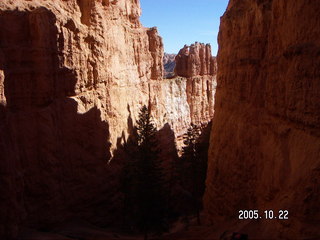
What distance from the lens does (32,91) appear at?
1549 cm

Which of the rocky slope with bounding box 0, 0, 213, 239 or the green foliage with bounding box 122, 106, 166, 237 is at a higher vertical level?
the rocky slope with bounding box 0, 0, 213, 239

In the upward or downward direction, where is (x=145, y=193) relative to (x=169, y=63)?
downward

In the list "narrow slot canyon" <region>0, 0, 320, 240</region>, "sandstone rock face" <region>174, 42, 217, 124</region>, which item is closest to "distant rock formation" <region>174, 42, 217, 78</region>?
"sandstone rock face" <region>174, 42, 217, 124</region>

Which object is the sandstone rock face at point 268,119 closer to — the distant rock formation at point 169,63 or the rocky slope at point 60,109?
the rocky slope at point 60,109

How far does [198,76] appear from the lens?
39.7 metres

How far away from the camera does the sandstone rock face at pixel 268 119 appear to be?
7.28m

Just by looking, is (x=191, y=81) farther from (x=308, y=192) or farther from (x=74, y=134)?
(x=308, y=192)

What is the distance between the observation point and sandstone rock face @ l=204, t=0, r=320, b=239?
7.28m

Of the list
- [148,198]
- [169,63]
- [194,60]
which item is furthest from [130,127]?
[169,63]

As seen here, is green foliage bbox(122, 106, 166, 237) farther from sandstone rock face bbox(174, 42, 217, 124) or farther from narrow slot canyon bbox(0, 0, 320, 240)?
sandstone rock face bbox(174, 42, 217, 124)

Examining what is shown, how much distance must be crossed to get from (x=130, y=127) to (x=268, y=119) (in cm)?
1423

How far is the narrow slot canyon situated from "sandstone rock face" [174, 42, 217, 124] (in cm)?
1176

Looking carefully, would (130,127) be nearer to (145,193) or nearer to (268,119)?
(145,193)

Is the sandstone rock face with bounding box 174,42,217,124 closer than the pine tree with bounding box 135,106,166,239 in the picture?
No
